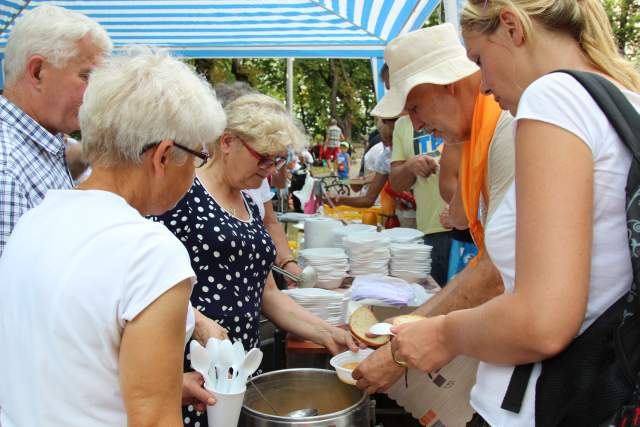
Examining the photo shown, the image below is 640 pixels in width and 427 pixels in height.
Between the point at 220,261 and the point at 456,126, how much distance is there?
37.9 inches

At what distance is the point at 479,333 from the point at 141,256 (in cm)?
62

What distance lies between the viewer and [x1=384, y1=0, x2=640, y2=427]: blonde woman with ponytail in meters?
0.89

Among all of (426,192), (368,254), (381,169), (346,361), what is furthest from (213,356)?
(381,169)

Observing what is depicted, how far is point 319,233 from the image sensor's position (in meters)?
3.87

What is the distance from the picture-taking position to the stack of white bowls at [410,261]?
3.40 metres

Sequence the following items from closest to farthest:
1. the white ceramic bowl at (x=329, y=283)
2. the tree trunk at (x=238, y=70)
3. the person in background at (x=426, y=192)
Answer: the white ceramic bowl at (x=329, y=283)
the person in background at (x=426, y=192)
the tree trunk at (x=238, y=70)

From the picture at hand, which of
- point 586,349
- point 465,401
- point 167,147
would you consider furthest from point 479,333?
point 167,147

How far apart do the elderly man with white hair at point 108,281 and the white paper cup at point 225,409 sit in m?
0.35

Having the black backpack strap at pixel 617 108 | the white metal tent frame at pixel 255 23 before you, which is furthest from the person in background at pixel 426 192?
the black backpack strap at pixel 617 108

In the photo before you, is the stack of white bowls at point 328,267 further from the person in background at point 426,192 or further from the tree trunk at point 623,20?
the tree trunk at point 623,20

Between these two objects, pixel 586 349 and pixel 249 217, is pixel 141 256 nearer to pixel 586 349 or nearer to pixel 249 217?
pixel 586 349

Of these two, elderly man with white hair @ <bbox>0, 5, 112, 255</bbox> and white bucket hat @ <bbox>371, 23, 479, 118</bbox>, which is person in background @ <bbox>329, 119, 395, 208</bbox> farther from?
elderly man with white hair @ <bbox>0, 5, 112, 255</bbox>

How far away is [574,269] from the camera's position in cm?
88

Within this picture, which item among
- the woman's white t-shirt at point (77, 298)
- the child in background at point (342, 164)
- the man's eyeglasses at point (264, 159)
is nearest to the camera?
the woman's white t-shirt at point (77, 298)
